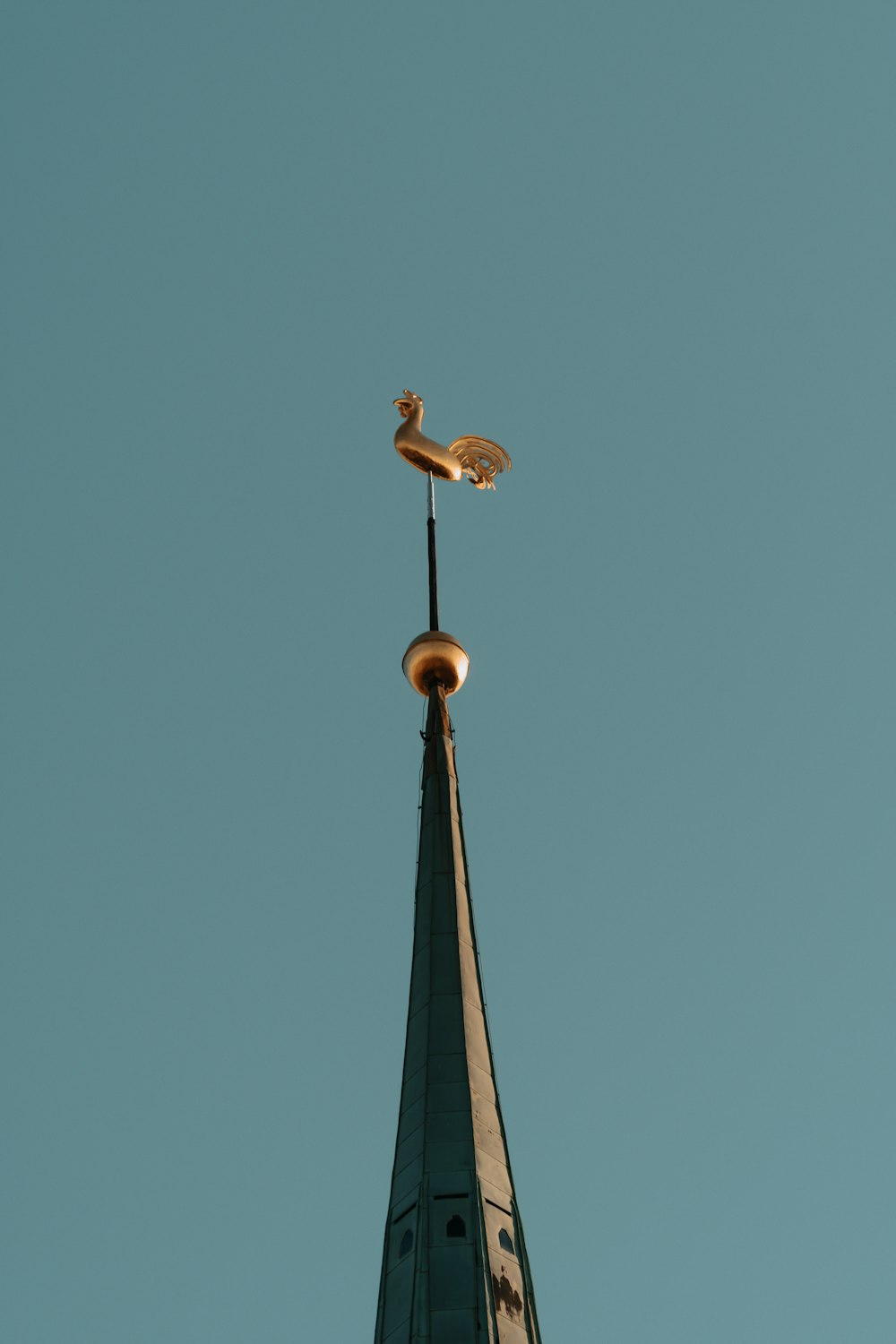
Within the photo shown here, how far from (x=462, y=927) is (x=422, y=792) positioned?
2.82 meters

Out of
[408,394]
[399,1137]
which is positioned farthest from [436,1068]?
[408,394]

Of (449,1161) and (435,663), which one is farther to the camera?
(435,663)

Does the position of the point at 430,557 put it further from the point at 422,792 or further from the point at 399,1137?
the point at 399,1137

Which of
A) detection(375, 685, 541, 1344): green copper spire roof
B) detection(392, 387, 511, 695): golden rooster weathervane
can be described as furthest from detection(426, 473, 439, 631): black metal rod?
detection(375, 685, 541, 1344): green copper spire roof

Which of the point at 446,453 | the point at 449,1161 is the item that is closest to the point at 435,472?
the point at 446,453

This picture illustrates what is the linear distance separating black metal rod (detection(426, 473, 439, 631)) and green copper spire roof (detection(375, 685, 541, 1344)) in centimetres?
462

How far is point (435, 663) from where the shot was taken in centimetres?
2945

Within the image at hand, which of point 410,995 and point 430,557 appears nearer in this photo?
point 410,995

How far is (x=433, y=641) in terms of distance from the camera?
2950cm

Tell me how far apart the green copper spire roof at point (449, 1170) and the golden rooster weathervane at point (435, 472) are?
9.84ft

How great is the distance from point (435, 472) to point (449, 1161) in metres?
12.5

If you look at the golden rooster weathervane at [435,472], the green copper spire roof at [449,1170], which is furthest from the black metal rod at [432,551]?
the green copper spire roof at [449,1170]

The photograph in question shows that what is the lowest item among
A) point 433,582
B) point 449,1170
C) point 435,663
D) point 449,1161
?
point 449,1170

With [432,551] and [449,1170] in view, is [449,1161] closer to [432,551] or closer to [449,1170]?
[449,1170]
